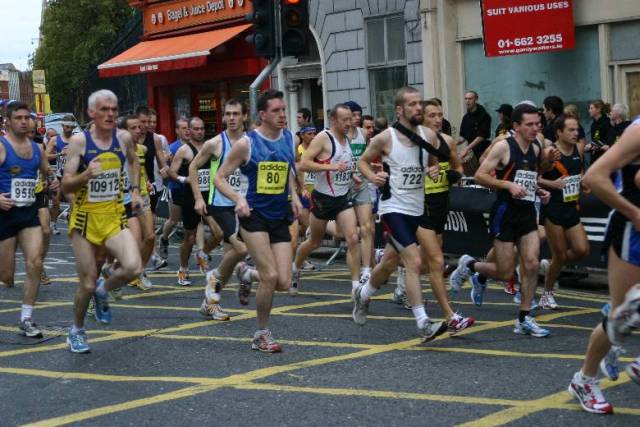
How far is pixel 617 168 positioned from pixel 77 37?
5807 cm

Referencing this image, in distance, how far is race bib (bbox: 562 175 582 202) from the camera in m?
10.8

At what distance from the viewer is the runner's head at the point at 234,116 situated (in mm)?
11172

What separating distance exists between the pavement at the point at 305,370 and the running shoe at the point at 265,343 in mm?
59

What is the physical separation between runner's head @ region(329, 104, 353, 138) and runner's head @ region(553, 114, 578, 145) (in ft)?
6.56

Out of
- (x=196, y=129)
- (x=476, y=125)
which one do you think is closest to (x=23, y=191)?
(x=196, y=129)

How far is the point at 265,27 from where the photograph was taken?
14883 millimetres

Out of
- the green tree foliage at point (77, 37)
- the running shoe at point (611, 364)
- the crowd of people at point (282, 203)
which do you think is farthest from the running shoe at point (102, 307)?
the green tree foliage at point (77, 37)

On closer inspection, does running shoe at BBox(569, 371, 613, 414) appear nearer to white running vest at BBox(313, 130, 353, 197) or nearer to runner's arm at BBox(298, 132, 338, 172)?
runner's arm at BBox(298, 132, 338, 172)

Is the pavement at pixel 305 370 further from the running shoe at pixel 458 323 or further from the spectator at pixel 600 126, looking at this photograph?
the spectator at pixel 600 126

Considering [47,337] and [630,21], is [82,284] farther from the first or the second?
[630,21]

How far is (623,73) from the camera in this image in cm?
1822

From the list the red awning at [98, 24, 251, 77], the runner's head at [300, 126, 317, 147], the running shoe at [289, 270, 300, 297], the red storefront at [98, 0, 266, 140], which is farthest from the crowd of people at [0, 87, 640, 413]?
the red storefront at [98, 0, 266, 140]

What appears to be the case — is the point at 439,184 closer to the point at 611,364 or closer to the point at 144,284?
the point at 611,364

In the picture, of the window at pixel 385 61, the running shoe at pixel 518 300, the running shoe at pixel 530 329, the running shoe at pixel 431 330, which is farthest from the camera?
the window at pixel 385 61
